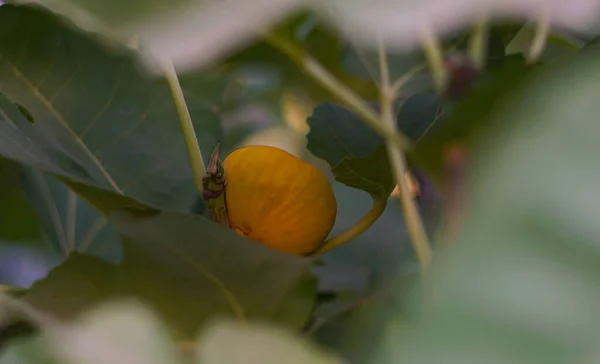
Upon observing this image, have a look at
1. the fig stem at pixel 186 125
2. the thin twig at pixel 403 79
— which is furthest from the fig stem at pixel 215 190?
the thin twig at pixel 403 79

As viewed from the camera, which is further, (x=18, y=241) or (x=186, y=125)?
(x=18, y=241)

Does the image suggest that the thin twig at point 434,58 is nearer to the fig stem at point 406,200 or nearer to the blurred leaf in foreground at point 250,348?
the fig stem at point 406,200

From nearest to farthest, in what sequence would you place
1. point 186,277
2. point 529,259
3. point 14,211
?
1. point 529,259
2. point 186,277
3. point 14,211

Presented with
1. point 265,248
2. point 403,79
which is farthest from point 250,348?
point 403,79

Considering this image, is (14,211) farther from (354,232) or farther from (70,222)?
(354,232)

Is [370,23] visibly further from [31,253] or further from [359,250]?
[31,253]

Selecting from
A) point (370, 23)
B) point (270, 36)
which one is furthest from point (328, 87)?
point (370, 23)

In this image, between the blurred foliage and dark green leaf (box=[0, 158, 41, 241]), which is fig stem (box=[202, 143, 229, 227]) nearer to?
the blurred foliage
